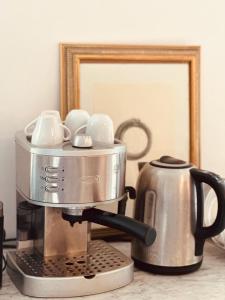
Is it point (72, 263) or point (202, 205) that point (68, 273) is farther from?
point (202, 205)

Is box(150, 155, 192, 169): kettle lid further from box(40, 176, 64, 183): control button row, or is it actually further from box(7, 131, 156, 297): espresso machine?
box(40, 176, 64, 183): control button row

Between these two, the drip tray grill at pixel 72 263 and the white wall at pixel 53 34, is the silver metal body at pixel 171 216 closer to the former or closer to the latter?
the drip tray grill at pixel 72 263

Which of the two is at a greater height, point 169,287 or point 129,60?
point 129,60

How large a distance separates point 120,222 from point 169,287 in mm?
186

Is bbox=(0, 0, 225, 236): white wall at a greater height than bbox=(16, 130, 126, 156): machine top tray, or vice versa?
bbox=(0, 0, 225, 236): white wall

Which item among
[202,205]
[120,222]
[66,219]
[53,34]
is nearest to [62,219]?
[66,219]

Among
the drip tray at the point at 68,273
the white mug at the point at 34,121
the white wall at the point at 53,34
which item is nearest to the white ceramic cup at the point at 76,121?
the white mug at the point at 34,121

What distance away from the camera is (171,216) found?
3.72 ft

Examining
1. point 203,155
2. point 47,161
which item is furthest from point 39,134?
point 203,155

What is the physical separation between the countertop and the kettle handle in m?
0.05

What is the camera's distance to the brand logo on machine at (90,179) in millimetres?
1017

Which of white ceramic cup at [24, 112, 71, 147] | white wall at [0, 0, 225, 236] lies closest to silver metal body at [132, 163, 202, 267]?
white ceramic cup at [24, 112, 71, 147]

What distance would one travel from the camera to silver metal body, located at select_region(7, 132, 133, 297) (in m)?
1.02

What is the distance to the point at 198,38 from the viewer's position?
1.43 m
